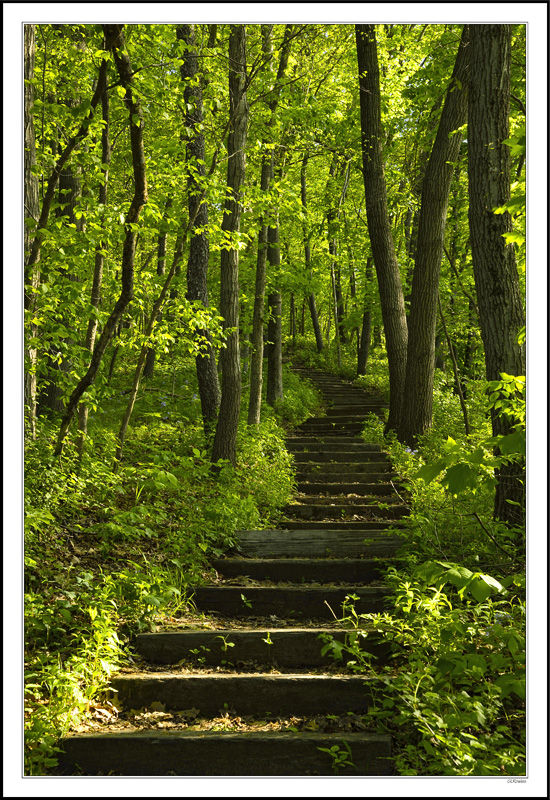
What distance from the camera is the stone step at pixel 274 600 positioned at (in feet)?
15.2

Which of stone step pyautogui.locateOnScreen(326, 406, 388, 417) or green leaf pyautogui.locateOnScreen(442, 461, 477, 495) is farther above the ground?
stone step pyautogui.locateOnScreen(326, 406, 388, 417)

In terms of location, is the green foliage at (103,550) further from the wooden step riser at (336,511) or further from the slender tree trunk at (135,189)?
the slender tree trunk at (135,189)

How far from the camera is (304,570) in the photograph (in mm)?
5250

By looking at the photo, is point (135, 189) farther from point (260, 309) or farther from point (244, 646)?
point (260, 309)

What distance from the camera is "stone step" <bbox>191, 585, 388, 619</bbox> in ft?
15.2

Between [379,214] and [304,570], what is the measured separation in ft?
22.7

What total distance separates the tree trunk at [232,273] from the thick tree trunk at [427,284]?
312 cm

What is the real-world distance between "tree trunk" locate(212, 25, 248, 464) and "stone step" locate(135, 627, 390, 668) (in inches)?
158

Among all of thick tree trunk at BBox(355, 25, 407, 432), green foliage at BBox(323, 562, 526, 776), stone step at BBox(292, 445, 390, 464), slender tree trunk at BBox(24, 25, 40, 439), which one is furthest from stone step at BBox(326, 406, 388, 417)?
green foliage at BBox(323, 562, 526, 776)

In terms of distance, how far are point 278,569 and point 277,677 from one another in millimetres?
1830

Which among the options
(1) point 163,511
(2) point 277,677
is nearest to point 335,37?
(1) point 163,511

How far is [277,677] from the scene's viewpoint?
3.49m

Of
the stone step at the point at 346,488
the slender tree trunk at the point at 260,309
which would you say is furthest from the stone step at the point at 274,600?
the slender tree trunk at the point at 260,309

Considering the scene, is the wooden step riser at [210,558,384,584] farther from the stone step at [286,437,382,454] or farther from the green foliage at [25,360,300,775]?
the stone step at [286,437,382,454]
